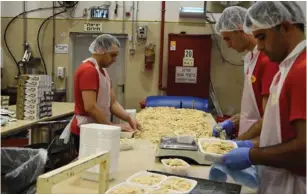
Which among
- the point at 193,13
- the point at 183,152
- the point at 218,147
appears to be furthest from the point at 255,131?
the point at 193,13

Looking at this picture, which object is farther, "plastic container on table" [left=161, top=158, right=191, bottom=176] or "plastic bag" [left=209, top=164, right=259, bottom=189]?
"plastic container on table" [left=161, top=158, right=191, bottom=176]

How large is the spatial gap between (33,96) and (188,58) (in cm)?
260

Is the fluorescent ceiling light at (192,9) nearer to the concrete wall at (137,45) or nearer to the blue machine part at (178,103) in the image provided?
the concrete wall at (137,45)

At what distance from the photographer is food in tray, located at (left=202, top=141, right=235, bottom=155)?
169 cm

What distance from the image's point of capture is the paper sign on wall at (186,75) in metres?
5.39

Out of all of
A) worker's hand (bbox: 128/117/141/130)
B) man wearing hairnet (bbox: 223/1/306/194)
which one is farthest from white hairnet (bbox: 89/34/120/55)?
man wearing hairnet (bbox: 223/1/306/194)

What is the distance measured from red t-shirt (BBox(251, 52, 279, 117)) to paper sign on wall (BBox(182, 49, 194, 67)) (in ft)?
10.3

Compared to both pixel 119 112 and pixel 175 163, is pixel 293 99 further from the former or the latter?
pixel 119 112

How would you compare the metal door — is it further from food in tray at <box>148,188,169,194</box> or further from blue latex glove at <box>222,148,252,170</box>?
food in tray at <box>148,188,169,194</box>

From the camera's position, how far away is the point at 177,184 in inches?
52.7

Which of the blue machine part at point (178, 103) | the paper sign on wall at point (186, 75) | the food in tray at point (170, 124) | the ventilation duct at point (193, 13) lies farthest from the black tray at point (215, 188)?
the ventilation duct at point (193, 13)

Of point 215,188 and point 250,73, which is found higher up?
point 250,73

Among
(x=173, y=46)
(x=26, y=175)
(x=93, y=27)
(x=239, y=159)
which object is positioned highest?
(x=93, y=27)

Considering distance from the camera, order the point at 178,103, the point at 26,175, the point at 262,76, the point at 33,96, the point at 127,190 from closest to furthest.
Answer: the point at 127,190, the point at 26,175, the point at 262,76, the point at 33,96, the point at 178,103
